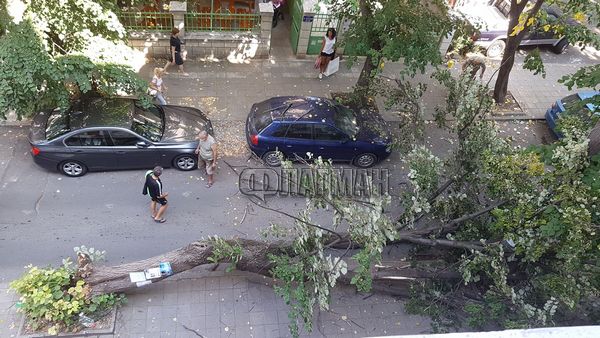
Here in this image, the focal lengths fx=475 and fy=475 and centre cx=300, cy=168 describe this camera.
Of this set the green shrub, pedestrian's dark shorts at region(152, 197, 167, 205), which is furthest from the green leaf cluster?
the green shrub

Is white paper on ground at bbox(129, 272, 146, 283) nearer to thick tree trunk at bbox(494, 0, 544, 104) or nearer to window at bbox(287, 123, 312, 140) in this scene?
window at bbox(287, 123, 312, 140)

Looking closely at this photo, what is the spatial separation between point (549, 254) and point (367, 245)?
11.1 feet

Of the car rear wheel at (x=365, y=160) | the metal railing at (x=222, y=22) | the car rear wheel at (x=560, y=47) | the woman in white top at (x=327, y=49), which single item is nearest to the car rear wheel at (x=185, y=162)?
the car rear wheel at (x=365, y=160)

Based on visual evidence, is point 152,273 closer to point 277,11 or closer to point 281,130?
point 281,130

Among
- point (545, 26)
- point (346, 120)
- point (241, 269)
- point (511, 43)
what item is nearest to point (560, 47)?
point (511, 43)

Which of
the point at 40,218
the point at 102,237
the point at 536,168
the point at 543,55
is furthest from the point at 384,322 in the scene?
the point at 543,55

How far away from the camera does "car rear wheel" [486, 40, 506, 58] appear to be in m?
15.6

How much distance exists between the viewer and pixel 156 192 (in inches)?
361

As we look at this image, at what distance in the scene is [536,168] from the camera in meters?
7.11

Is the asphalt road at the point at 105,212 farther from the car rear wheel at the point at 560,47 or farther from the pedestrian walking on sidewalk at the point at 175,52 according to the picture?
the car rear wheel at the point at 560,47

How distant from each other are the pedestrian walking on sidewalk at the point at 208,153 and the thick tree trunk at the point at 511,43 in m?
7.75

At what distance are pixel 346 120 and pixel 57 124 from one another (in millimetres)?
6355

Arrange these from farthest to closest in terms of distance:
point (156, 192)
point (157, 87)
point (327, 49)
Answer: point (327, 49) → point (157, 87) → point (156, 192)

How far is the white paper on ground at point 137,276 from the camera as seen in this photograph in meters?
8.16
